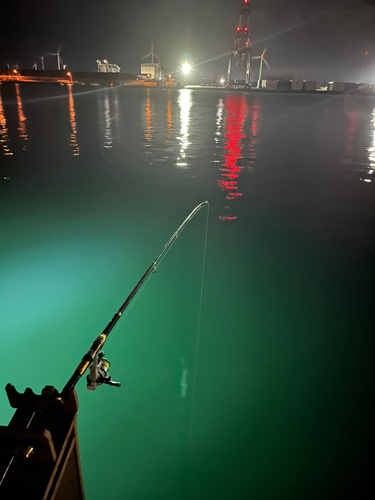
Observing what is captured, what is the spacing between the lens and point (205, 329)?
17.3ft

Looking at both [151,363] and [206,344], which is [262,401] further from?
[151,363]

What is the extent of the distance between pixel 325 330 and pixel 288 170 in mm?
10059

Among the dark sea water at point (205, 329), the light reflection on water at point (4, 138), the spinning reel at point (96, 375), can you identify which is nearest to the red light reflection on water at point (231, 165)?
the dark sea water at point (205, 329)

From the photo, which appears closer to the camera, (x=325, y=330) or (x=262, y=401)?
(x=262, y=401)

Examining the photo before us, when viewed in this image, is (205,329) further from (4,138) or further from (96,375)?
(4,138)

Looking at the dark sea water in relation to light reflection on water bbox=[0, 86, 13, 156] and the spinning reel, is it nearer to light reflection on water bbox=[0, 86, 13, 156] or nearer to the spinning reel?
the spinning reel

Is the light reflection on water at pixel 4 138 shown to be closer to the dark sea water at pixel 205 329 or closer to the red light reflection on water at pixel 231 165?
the dark sea water at pixel 205 329

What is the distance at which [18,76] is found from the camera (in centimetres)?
17350

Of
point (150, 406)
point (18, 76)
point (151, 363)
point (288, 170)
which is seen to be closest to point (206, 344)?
point (151, 363)

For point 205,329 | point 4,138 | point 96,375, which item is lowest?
point 205,329

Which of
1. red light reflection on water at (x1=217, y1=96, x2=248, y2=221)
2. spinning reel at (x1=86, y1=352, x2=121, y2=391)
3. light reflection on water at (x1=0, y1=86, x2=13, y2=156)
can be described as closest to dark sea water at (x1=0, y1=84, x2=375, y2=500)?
red light reflection on water at (x1=217, y1=96, x2=248, y2=221)

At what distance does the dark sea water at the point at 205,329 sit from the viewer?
3.59 meters

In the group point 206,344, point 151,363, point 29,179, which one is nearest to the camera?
point 151,363

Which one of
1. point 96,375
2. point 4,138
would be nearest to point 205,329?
point 96,375
